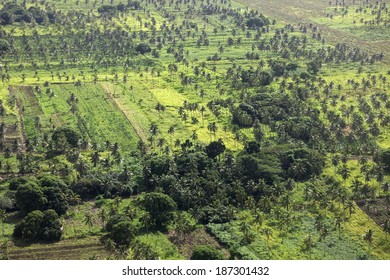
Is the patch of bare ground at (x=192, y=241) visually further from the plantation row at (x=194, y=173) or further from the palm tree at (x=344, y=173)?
the palm tree at (x=344, y=173)

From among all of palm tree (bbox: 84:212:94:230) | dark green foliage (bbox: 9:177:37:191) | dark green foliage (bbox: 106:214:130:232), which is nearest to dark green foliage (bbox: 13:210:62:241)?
palm tree (bbox: 84:212:94:230)

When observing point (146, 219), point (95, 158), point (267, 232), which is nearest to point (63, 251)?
point (146, 219)

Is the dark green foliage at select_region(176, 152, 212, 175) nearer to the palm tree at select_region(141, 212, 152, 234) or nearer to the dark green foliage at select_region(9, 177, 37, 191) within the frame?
the palm tree at select_region(141, 212, 152, 234)

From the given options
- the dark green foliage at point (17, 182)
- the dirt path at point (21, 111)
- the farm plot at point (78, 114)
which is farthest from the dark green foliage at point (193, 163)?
the dirt path at point (21, 111)

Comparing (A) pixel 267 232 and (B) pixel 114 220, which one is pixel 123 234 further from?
(A) pixel 267 232

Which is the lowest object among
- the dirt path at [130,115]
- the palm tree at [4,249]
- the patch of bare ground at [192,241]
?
the dirt path at [130,115]

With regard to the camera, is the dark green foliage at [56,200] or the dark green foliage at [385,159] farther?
the dark green foliage at [385,159]

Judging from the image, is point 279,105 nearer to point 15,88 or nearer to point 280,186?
point 280,186
